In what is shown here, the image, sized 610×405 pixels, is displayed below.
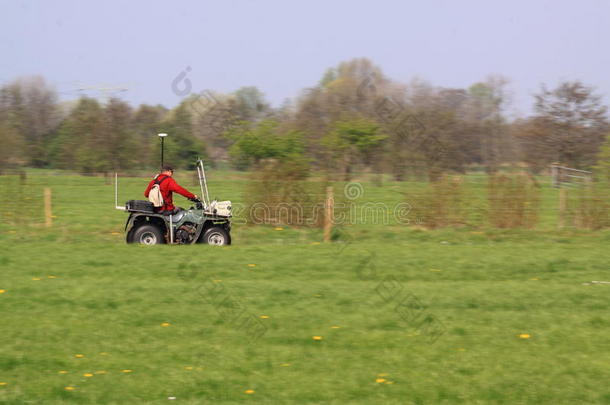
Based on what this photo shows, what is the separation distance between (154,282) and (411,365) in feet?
15.5

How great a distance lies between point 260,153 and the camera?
31391 millimetres

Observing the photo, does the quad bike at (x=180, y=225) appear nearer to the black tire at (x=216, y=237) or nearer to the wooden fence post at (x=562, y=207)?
the black tire at (x=216, y=237)

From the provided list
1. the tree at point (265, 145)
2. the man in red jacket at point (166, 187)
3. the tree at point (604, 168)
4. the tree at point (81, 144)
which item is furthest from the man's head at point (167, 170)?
the tree at point (81, 144)

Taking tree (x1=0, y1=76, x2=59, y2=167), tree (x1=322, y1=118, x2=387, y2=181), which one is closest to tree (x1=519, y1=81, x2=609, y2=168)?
tree (x1=322, y1=118, x2=387, y2=181)

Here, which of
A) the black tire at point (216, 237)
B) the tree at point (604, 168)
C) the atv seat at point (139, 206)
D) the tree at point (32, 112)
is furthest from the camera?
the tree at point (32, 112)

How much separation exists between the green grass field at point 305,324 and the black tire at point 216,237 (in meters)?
0.54

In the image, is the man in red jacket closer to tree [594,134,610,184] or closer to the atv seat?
the atv seat

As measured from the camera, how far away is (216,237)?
1418 centimetres

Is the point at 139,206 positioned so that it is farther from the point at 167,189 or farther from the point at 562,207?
the point at 562,207

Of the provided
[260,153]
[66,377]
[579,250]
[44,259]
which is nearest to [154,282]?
[44,259]

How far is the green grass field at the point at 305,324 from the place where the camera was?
635cm

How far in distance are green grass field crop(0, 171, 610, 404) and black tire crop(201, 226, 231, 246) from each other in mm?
540

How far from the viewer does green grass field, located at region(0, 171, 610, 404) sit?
6348 millimetres

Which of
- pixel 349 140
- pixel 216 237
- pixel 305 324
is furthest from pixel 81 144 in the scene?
pixel 305 324
